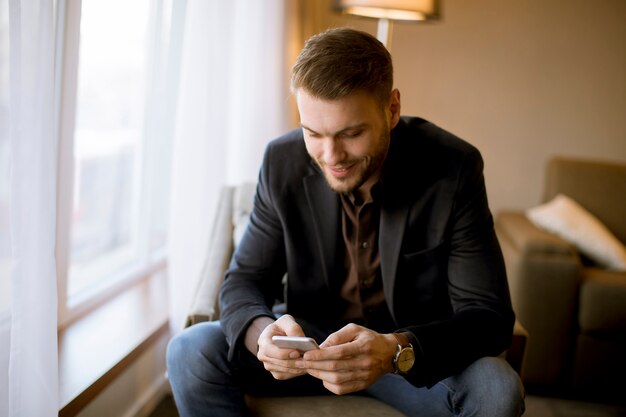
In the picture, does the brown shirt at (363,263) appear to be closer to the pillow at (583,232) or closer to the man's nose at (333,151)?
the man's nose at (333,151)

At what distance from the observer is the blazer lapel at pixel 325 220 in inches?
70.1

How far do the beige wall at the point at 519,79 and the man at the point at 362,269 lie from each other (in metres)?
2.35

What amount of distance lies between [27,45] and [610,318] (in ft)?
8.37

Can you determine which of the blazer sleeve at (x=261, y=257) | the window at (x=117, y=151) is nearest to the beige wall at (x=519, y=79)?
the window at (x=117, y=151)

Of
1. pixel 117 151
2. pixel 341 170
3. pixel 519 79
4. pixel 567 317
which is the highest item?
pixel 519 79

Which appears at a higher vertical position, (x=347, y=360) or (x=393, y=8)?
(x=393, y=8)

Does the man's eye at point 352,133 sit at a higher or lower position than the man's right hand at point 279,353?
higher

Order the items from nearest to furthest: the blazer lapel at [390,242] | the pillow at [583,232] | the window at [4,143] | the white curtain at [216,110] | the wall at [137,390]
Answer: the window at [4,143]
the blazer lapel at [390,242]
the wall at [137,390]
the white curtain at [216,110]
the pillow at [583,232]

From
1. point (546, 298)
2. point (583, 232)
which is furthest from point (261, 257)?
point (583, 232)

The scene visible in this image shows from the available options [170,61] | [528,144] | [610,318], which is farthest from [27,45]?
[528,144]

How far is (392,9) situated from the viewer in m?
2.82

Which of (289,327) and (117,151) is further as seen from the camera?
(117,151)

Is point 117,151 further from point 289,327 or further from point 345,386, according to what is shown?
point 345,386

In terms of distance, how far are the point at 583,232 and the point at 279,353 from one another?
89.0 inches
